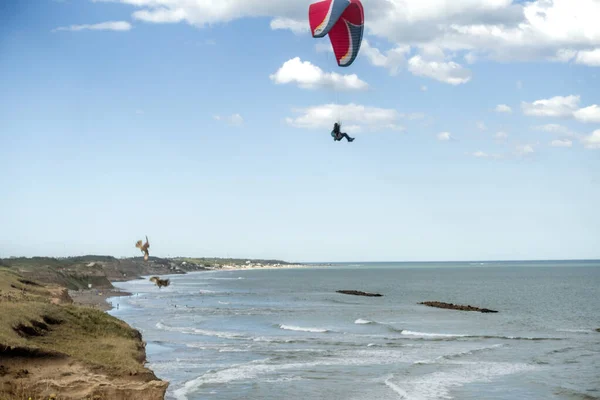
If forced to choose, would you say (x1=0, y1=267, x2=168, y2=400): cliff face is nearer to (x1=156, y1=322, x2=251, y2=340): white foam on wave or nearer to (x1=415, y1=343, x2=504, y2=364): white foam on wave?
(x1=415, y1=343, x2=504, y2=364): white foam on wave

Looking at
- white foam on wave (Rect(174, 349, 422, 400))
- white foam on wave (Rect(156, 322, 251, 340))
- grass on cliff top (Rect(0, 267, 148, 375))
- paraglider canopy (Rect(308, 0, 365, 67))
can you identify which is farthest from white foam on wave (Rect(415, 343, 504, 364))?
paraglider canopy (Rect(308, 0, 365, 67))

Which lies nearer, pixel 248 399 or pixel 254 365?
pixel 248 399

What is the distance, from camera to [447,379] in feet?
108

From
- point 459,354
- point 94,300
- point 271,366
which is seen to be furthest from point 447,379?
point 94,300

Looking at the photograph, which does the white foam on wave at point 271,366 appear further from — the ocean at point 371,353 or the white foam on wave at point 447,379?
the white foam on wave at point 447,379

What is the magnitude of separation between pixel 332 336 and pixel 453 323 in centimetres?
1575

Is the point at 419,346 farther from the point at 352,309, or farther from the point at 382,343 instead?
the point at 352,309

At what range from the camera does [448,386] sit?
3112cm

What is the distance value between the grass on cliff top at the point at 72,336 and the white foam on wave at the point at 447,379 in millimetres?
11655

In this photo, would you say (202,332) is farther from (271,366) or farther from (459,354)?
(459,354)

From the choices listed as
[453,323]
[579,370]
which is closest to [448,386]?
[579,370]

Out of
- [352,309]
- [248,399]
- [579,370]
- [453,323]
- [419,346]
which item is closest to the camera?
[248,399]

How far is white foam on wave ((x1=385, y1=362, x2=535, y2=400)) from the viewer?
29.6 meters

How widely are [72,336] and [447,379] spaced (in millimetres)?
17909
